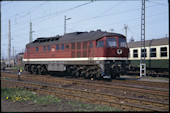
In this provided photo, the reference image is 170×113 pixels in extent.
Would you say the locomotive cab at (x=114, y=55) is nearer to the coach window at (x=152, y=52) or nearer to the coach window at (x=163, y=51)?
the coach window at (x=163, y=51)

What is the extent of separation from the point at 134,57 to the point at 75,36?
30.5 feet

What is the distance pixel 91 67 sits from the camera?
17266 mm

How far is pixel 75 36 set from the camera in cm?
1922

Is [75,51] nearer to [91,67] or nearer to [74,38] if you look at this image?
[74,38]

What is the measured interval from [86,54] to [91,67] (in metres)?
1.31

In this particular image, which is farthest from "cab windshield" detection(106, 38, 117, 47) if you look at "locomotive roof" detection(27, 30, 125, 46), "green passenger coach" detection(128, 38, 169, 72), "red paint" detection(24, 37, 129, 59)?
"green passenger coach" detection(128, 38, 169, 72)

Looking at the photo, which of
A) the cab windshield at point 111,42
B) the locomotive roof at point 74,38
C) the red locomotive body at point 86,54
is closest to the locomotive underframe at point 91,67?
the red locomotive body at point 86,54

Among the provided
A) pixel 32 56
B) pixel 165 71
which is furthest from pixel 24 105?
pixel 165 71

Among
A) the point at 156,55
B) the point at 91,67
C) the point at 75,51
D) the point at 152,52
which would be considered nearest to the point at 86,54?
the point at 91,67

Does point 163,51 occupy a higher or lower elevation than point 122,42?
lower

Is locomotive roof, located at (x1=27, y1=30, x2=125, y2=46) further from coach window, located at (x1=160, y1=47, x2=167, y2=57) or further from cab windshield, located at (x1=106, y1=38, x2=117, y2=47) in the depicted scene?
coach window, located at (x1=160, y1=47, x2=167, y2=57)

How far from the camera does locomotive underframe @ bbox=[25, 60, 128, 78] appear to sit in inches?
636

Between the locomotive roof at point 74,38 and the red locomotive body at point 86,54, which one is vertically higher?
the locomotive roof at point 74,38

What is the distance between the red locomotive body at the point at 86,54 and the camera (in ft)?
53.5
